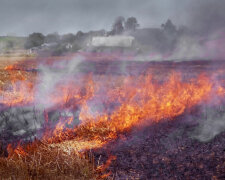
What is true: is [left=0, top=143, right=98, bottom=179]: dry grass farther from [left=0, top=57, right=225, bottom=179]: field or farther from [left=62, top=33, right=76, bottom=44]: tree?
[left=62, top=33, right=76, bottom=44]: tree

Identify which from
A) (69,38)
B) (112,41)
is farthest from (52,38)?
(112,41)

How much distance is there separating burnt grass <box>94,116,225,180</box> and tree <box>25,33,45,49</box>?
12239 millimetres

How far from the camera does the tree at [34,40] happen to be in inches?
664

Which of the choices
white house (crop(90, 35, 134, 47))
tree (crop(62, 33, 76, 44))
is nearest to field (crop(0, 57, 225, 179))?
white house (crop(90, 35, 134, 47))

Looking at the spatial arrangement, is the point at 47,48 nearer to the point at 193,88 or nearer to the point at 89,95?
the point at 89,95

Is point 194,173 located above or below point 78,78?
below

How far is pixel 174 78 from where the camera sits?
38.1 ft

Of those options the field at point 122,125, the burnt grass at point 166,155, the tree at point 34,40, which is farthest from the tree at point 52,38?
the burnt grass at point 166,155

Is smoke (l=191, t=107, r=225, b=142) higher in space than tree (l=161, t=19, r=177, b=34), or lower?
lower

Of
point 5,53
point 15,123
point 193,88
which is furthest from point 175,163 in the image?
point 5,53

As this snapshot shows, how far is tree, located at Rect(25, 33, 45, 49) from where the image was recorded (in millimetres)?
16859

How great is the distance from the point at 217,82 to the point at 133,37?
5.89 meters

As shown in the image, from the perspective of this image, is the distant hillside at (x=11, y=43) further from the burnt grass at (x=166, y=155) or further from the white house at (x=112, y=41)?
the burnt grass at (x=166, y=155)

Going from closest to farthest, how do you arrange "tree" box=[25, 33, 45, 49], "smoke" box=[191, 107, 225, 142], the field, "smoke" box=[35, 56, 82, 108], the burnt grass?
1. the burnt grass
2. the field
3. "smoke" box=[191, 107, 225, 142]
4. "smoke" box=[35, 56, 82, 108]
5. "tree" box=[25, 33, 45, 49]
